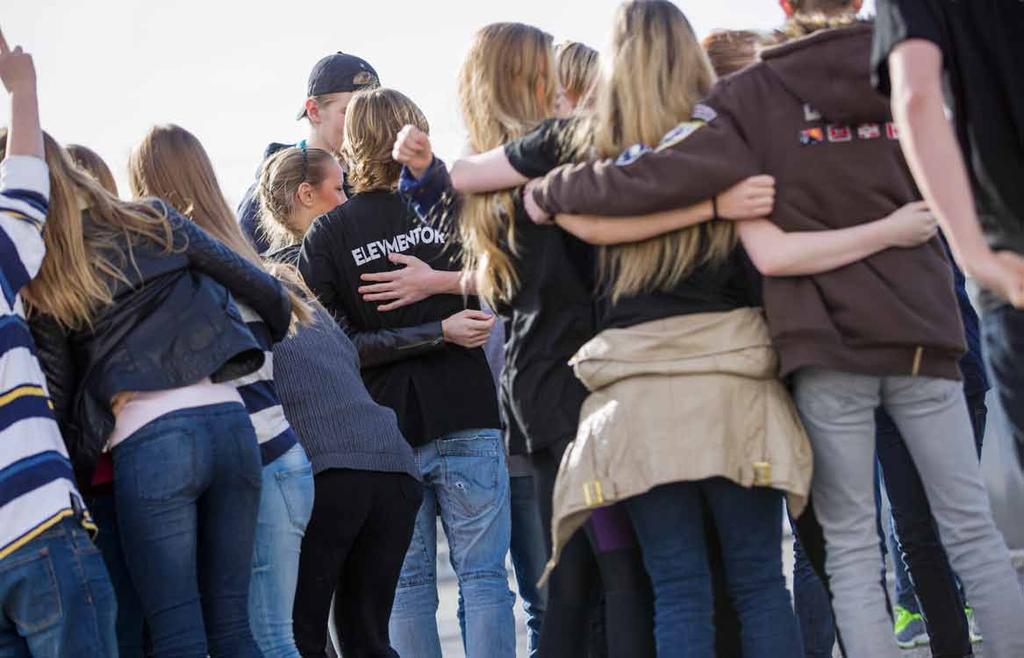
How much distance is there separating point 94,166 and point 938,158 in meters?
2.72

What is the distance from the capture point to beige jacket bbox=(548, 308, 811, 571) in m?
3.98

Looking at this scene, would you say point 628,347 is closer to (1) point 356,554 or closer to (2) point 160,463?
(2) point 160,463

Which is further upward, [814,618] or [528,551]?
[528,551]

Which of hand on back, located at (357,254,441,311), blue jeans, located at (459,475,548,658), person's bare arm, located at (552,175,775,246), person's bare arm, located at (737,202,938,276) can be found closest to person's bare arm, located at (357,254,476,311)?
hand on back, located at (357,254,441,311)

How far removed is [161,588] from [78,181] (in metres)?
1.13

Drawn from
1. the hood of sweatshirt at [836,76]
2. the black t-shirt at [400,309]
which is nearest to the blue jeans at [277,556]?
the black t-shirt at [400,309]

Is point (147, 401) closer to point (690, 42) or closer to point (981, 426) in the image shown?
point (690, 42)

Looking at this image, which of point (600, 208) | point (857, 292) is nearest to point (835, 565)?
point (857, 292)

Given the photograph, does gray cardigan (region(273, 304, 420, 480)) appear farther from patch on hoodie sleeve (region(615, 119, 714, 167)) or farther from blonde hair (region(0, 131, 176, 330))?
patch on hoodie sleeve (region(615, 119, 714, 167))

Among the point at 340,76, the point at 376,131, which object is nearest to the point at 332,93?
the point at 340,76

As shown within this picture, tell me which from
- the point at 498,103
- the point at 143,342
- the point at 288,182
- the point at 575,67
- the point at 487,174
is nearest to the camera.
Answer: the point at 143,342

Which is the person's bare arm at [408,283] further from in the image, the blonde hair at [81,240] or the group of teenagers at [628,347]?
the blonde hair at [81,240]

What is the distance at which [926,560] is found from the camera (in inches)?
196

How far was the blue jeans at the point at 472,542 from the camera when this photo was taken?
17.5 feet
